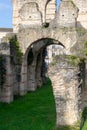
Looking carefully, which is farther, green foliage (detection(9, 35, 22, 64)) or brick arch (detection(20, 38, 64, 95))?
brick arch (detection(20, 38, 64, 95))

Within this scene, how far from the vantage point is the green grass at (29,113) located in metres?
12.1

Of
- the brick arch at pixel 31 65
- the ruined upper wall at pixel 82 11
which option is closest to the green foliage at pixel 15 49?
the brick arch at pixel 31 65

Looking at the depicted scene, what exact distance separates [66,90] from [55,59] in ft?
3.34

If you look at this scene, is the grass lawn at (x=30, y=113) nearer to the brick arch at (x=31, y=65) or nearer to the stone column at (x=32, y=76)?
the brick arch at (x=31, y=65)

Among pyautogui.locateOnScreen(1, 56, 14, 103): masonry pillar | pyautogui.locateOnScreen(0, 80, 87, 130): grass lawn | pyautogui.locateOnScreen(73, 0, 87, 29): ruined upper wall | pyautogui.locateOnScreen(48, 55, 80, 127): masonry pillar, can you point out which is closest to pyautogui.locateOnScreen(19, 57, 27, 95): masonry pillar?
pyautogui.locateOnScreen(0, 80, 87, 130): grass lawn

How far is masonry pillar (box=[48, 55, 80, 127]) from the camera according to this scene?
35.4 feet

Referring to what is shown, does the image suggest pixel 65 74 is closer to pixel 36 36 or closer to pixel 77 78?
pixel 77 78

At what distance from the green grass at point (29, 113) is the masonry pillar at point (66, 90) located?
0.99 m

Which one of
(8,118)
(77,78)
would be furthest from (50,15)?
(77,78)

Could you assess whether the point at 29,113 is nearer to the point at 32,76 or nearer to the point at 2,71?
the point at 2,71

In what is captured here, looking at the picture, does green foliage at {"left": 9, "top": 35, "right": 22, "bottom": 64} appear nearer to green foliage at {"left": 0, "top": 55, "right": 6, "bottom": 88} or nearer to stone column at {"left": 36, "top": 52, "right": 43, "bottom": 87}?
green foliage at {"left": 0, "top": 55, "right": 6, "bottom": 88}

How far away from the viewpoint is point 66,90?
1085 cm

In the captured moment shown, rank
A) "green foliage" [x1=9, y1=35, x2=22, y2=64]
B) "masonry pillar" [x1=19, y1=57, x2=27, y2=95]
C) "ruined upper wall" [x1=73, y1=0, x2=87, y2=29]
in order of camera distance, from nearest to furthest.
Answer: "green foliage" [x1=9, y1=35, x2=22, y2=64] → "masonry pillar" [x1=19, y1=57, x2=27, y2=95] → "ruined upper wall" [x1=73, y1=0, x2=87, y2=29]

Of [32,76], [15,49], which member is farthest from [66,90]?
[32,76]
